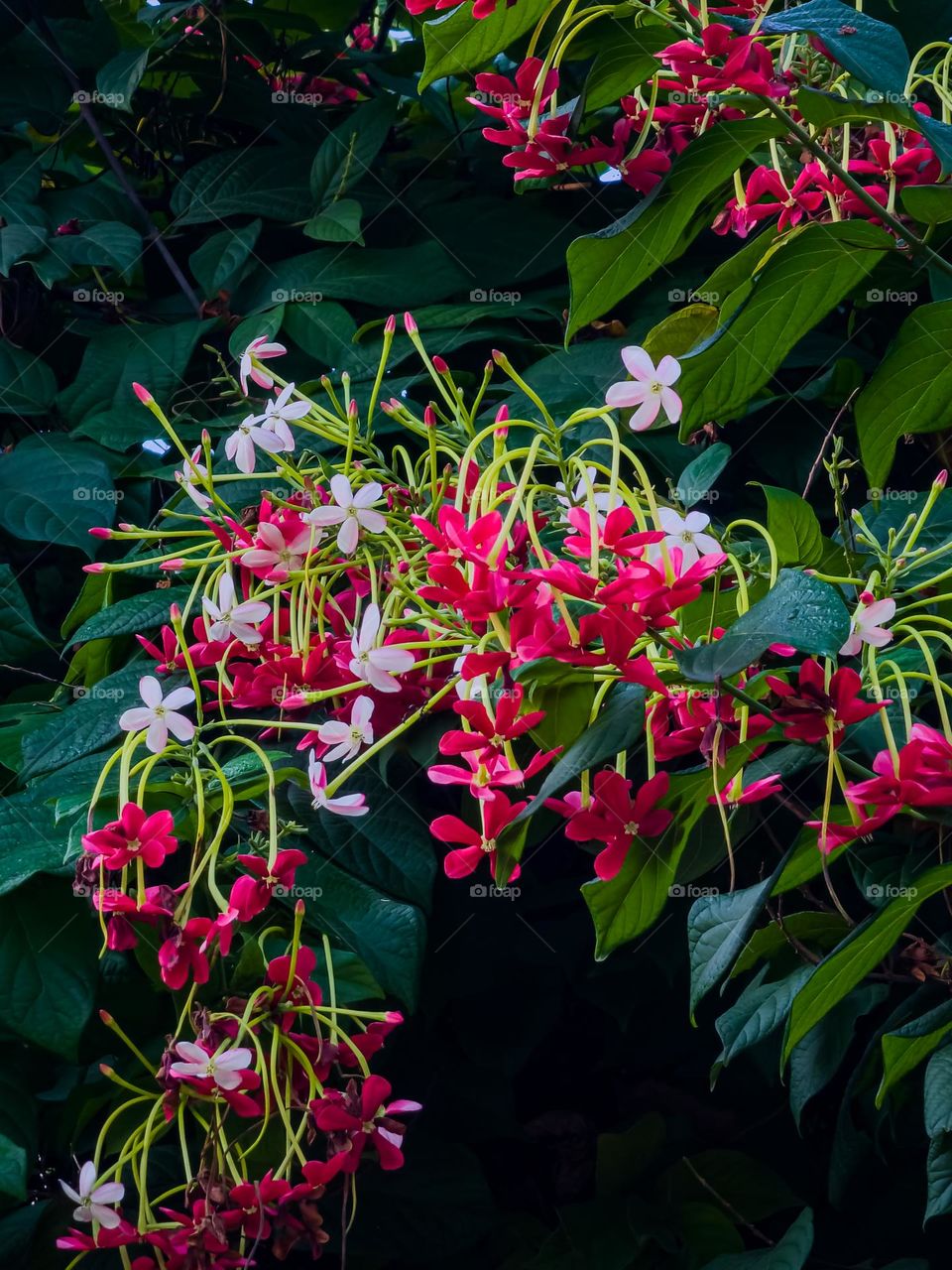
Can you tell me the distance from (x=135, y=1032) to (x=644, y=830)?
18.3 inches

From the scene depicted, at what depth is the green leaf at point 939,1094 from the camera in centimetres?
70

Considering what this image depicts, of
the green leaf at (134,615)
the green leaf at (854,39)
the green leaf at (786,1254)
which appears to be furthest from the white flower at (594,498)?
the green leaf at (786,1254)

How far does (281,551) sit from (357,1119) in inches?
13.6

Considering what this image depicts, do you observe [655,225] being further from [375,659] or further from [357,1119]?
[357,1119]

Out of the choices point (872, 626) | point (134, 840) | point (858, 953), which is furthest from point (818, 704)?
point (134, 840)

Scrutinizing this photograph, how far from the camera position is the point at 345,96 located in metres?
1.54

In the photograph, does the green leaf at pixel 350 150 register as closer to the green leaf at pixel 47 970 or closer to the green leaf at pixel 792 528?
the green leaf at pixel 792 528

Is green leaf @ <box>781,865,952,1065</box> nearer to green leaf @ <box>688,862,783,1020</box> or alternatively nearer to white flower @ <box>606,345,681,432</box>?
green leaf @ <box>688,862,783,1020</box>

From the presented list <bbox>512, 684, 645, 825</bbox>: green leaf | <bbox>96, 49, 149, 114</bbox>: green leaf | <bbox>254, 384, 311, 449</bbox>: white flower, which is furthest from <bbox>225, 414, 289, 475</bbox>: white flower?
<bbox>96, 49, 149, 114</bbox>: green leaf

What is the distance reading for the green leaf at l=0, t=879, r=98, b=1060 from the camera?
30.9 inches

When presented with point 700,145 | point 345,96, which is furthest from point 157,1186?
point 345,96

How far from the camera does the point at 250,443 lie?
2.69 ft

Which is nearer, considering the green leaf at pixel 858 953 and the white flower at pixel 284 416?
the green leaf at pixel 858 953

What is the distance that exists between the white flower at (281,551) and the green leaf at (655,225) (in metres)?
0.20
